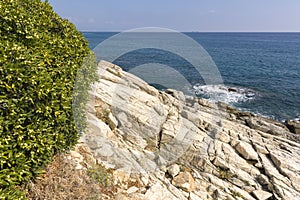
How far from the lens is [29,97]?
4020 millimetres

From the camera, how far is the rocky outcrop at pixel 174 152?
748 centimetres

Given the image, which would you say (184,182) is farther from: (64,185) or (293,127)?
(293,127)

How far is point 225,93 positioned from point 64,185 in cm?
2800

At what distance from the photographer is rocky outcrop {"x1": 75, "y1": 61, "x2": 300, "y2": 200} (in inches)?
294

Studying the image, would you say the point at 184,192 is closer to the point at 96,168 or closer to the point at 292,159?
the point at 96,168

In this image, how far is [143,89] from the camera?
1430 centimetres

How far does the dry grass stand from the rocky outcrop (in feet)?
2.69

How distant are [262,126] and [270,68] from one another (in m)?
36.5

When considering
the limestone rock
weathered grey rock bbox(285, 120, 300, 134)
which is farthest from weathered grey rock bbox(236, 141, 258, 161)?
weathered grey rock bbox(285, 120, 300, 134)

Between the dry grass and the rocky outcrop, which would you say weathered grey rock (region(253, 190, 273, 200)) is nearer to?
the rocky outcrop

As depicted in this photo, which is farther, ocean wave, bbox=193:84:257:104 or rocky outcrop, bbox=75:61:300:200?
ocean wave, bbox=193:84:257:104

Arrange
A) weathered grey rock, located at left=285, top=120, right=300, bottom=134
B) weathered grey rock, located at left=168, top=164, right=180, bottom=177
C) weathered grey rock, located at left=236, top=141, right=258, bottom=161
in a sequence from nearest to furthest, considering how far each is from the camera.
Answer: weathered grey rock, located at left=168, top=164, right=180, bottom=177, weathered grey rock, located at left=236, top=141, right=258, bottom=161, weathered grey rock, located at left=285, top=120, right=300, bottom=134

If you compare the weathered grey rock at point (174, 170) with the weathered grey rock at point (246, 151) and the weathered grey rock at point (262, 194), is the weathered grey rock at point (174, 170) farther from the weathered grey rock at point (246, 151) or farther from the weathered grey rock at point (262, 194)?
the weathered grey rock at point (246, 151)

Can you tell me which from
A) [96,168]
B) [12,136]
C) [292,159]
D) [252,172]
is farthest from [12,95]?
[292,159]
